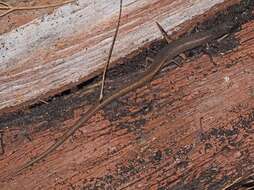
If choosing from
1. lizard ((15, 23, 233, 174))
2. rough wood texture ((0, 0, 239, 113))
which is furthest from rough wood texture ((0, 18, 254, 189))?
rough wood texture ((0, 0, 239, 113))

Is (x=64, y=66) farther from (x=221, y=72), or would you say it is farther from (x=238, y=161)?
(x=238, y=161)

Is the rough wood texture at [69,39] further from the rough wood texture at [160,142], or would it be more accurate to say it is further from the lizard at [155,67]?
the rough wood texture at [160,142]

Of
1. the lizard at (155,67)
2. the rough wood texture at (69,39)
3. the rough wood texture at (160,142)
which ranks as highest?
the rough wood texture at (69,39)

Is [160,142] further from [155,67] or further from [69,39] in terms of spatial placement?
[69,39]

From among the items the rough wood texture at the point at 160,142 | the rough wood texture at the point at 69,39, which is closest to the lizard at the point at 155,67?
the rough wood texture at the point at 160,142

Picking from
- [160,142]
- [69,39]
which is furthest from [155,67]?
[69,39]

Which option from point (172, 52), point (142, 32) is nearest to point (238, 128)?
point (172, 52)
